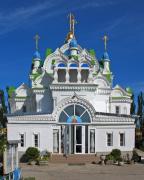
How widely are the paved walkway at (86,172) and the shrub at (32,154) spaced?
2.75 m

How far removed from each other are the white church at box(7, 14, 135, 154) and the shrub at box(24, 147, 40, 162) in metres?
1.24

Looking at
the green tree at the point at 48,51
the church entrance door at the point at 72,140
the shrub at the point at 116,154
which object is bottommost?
the shrub at the point at 116,154

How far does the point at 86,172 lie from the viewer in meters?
29.7

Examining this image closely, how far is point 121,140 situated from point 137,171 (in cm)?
951

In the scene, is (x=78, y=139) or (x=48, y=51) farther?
(x=48, y=51)

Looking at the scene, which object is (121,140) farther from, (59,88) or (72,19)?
(72,19)

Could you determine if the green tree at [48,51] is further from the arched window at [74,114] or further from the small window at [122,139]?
the small window at [122,139]

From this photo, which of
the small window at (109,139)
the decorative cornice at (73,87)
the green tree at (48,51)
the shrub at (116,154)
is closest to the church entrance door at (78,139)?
the small window at (109,139)

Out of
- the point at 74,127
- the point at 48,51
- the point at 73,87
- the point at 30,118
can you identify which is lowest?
the point at 74,127

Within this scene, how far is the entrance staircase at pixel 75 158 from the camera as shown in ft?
120

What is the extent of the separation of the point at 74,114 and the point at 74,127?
45.2 inches

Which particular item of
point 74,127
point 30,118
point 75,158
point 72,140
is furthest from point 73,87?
point 75,158

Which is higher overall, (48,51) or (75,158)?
(48,51)

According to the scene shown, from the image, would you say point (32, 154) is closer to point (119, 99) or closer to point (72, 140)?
point (72, 140)
